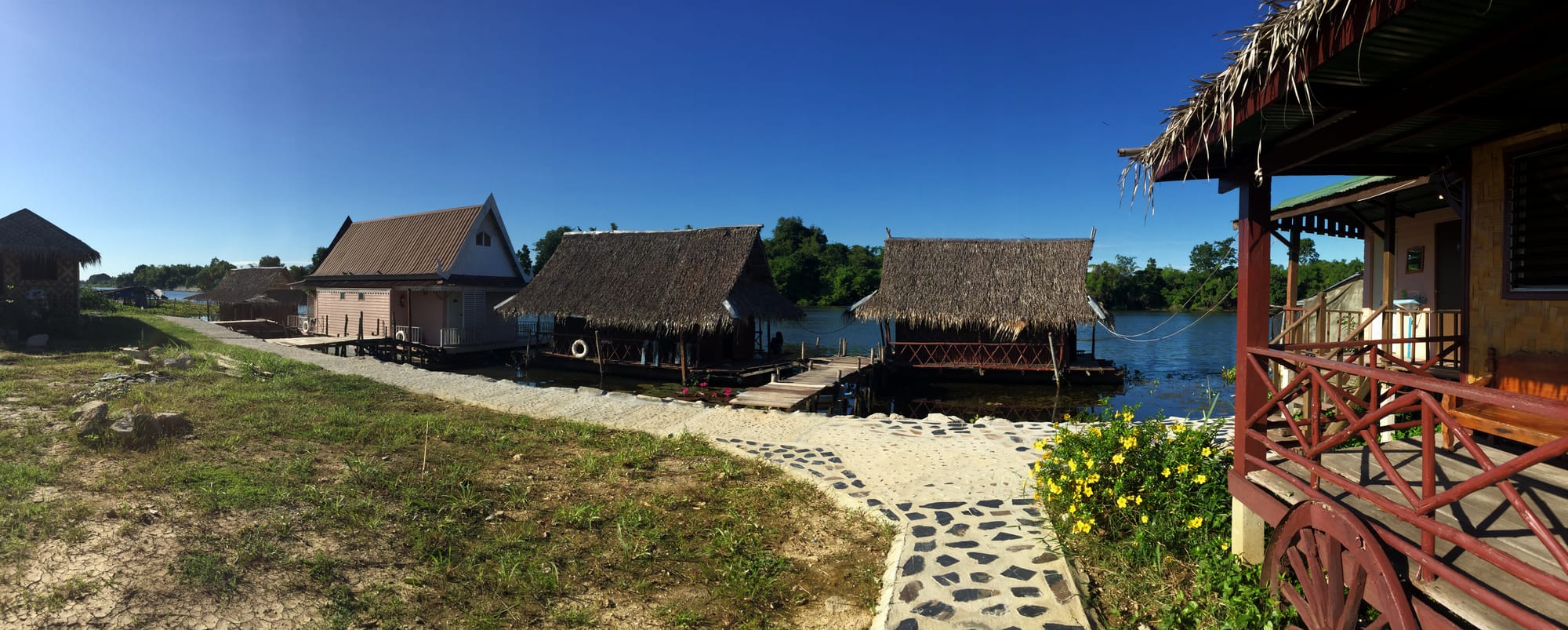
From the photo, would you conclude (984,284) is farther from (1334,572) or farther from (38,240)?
(38,240)

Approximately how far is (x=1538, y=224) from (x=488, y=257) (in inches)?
1021

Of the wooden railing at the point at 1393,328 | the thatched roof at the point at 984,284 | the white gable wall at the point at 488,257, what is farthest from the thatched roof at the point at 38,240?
the wooden railing at the point at 1393,328

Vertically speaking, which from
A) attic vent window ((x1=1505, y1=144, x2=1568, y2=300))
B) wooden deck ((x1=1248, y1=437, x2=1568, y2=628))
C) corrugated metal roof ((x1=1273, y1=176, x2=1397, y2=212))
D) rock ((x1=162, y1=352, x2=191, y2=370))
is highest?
corrugated metal roof ((x1=1273, y1=176, x2=1397, y2=212))

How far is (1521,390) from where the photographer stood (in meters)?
4.45

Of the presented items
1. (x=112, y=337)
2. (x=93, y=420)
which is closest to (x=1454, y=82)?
(x=93, y=420)

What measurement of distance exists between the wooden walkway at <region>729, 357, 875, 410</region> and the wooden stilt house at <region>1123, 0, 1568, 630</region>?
29.7 feet

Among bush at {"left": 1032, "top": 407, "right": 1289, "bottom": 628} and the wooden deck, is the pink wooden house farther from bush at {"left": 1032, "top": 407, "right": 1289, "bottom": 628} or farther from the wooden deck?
the wooden deck

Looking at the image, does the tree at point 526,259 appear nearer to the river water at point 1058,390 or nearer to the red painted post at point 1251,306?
the river water at point 1058,390

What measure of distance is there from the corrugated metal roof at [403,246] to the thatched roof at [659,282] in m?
3.36

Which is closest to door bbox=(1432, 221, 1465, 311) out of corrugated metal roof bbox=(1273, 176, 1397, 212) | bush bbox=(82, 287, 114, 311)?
corrugated metal roof bbox=(1273, 176, 1397, 212)

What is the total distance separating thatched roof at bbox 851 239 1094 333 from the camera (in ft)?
62.0

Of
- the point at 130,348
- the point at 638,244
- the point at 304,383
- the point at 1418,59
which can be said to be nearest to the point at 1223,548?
the point at 1418,59

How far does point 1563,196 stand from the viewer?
4094mm

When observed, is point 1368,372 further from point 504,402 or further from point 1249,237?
point 504,402
